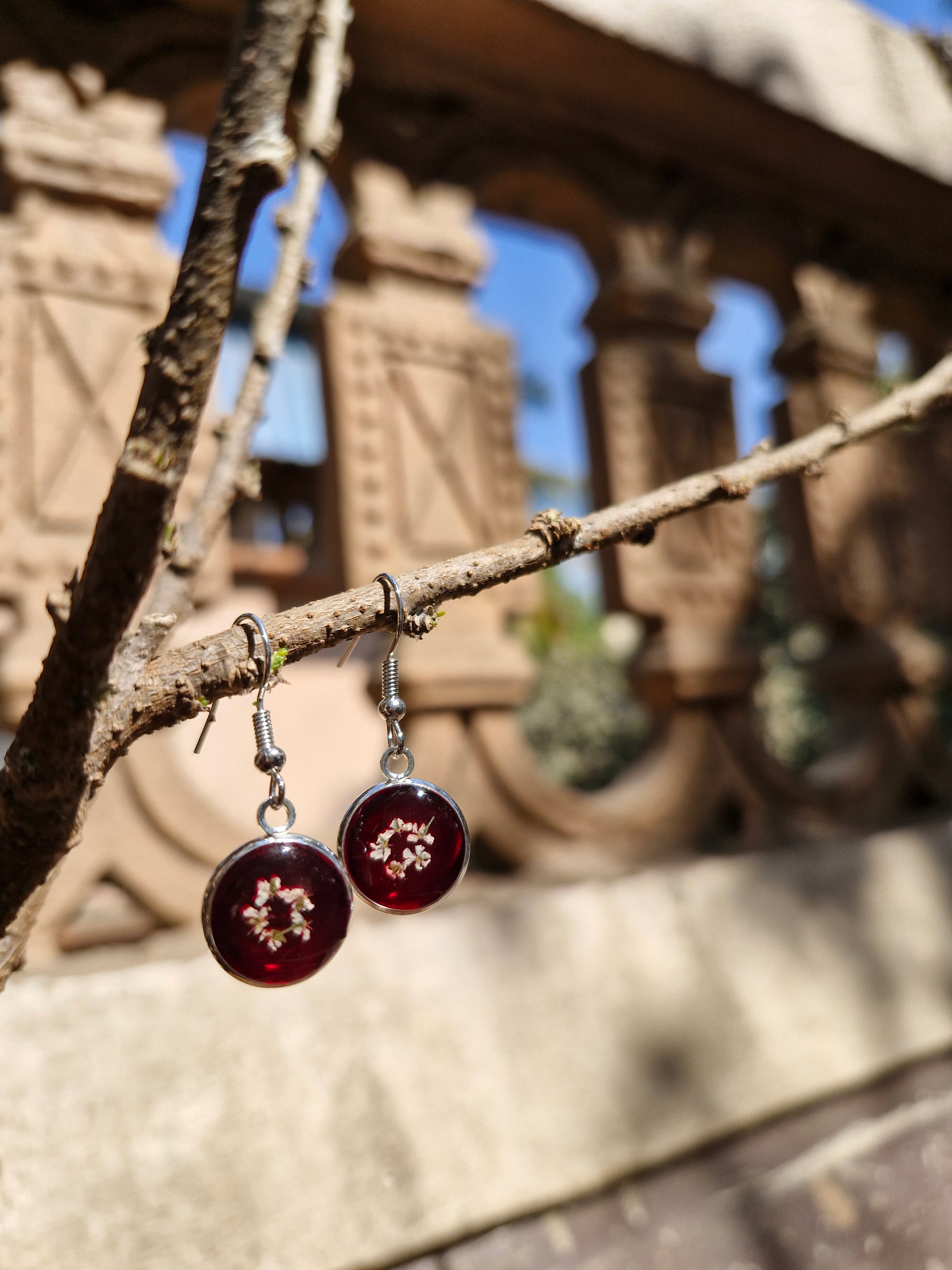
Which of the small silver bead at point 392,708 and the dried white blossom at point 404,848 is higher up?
the small silver bead at point 392,708

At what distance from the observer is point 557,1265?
1194 millimetres

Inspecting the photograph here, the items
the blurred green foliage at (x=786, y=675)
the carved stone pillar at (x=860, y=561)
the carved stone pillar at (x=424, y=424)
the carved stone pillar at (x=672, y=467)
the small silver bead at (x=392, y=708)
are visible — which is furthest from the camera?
the blurred green foliage at (x=786, y=675)

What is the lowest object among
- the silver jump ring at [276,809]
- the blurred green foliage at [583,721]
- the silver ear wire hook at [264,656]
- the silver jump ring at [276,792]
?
the silver jump ring at [276,809]

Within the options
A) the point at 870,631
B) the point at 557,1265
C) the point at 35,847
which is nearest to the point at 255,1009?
the point at 557,1265

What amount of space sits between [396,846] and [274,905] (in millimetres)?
106

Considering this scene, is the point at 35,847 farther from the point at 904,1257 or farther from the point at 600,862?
the point at 904,1257

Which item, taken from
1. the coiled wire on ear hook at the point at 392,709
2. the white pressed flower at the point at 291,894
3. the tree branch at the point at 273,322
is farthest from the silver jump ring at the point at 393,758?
the tree branch at the point at 273,322

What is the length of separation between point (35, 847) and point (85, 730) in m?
0.11

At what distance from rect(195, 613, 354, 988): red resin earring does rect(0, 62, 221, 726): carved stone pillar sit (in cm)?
72

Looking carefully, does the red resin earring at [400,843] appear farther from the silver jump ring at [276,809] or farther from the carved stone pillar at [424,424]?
the carved stone pillar at [424,424]

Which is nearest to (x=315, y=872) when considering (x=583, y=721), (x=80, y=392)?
(x=80, y=392)

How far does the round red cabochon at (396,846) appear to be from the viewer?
0.71m

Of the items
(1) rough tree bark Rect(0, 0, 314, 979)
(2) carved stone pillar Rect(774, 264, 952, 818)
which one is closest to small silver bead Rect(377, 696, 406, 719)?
(1) rough tree bark Rect(0, 0, 314, 979)

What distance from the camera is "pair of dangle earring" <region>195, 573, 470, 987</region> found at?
0.64 metres
